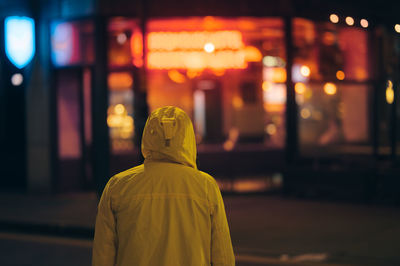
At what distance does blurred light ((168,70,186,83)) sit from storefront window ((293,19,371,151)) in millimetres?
2749

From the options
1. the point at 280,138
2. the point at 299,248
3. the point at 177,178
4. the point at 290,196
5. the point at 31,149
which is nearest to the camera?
the point at 177,178

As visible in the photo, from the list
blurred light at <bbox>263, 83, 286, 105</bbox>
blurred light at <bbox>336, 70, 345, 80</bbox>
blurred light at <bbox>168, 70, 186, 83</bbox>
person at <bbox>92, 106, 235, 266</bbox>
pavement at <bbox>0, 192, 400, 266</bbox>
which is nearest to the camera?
person at <bbox>92, 106, 235, 266</bbox>

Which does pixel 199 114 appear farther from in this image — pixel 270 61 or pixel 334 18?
pixel 334 18

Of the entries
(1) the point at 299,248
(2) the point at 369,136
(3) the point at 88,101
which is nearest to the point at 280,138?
(2) the point at 369,136

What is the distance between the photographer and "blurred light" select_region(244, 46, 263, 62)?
14.4 metres

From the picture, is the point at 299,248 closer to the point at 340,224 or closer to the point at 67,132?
the point at 340,224

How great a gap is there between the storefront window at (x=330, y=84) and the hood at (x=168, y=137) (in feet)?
36.4

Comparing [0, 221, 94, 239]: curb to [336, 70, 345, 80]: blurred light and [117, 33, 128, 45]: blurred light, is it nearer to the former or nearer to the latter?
[117, 33, 128, 45]: blurred light

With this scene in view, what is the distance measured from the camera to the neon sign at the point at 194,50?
554 inches

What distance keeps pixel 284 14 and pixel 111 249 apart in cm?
1140

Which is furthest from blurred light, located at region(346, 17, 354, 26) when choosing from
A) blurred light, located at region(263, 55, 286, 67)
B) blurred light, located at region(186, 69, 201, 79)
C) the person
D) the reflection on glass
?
the person

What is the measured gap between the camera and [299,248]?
8.80 meters

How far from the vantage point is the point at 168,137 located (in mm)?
3037

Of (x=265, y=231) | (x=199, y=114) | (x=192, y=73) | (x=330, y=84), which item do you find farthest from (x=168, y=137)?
(x=199, y=114)
